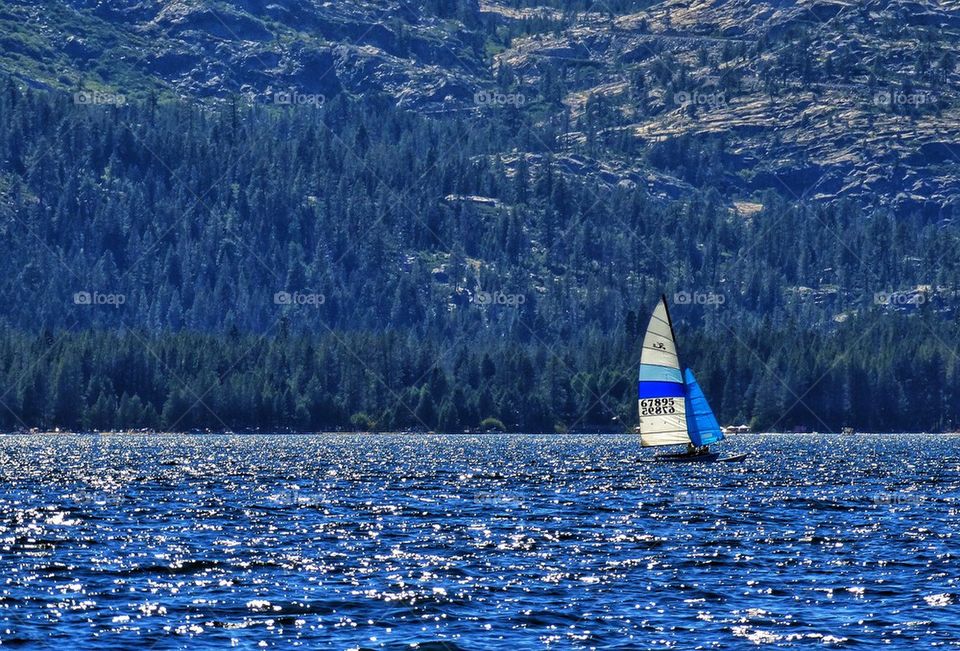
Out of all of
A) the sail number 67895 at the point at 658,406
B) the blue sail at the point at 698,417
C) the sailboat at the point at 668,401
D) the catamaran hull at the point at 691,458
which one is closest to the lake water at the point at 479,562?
the sail number 67895 at the point at 658,406

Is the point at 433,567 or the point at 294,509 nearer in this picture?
the point at 433,567

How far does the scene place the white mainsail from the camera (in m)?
125

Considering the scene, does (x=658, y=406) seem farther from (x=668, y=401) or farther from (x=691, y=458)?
(x=691, y=458)

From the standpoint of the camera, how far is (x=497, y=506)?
290 ft

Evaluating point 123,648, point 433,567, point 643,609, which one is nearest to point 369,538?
point 433,567

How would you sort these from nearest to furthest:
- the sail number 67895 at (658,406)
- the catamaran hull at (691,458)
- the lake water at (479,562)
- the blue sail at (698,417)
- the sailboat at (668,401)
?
the lake water at (479,562), the sailboat at (668,401), the sail number 67895 at (658,406), the blue sail at (698,417), the catamaran hull at (691,458)

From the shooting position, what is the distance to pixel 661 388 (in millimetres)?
127062

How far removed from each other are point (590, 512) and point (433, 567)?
2523 cm

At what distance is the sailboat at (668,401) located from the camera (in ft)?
412

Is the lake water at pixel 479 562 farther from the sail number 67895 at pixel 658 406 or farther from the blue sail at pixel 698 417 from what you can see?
the blue sail at pixel 698 417

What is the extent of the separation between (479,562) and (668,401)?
68.0 m

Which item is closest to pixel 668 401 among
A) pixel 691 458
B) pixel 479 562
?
pixel 691 458

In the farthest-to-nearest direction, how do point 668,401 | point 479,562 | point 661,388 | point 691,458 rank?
1. point 691,458
2. point 668,401
3. point 661,388
4. point 479,562

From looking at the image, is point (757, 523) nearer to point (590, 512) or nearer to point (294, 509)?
point (590, 512)
